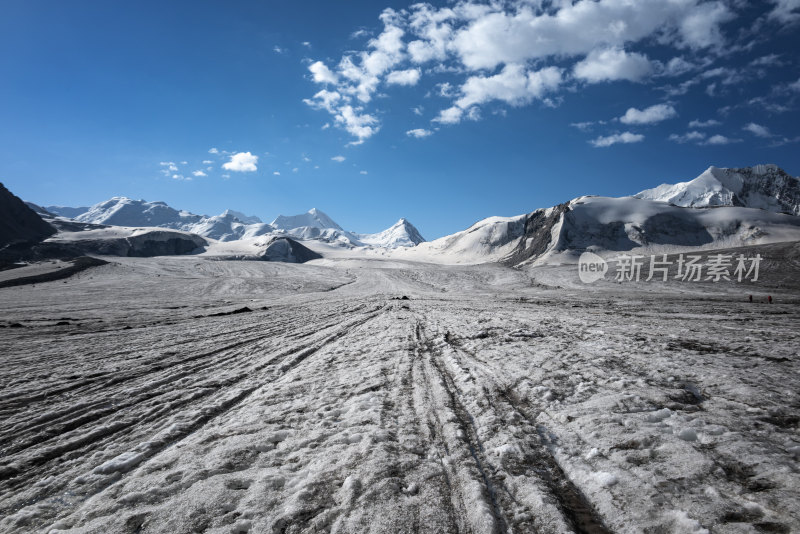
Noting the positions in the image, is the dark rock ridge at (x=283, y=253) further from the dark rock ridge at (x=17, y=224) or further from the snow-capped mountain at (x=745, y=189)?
the snow-capped mountain at (x=745, y=189)

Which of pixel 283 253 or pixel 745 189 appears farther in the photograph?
pixel 745 189

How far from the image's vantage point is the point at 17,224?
8369 cm

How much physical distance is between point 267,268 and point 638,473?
5412 centimetres

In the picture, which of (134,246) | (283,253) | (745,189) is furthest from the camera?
(745,189)

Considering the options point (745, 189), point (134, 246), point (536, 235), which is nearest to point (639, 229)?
point (536, 235)

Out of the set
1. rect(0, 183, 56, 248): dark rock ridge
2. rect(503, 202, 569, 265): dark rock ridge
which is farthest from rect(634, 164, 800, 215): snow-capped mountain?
rect(0, 183, 56, 248): dark rock ridge

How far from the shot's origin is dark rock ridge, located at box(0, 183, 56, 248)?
77.8m

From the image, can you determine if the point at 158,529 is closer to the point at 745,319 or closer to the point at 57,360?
the point at 57,360

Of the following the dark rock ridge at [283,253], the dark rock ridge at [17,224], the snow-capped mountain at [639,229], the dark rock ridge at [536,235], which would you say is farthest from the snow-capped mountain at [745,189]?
the dark rock ridge at [17,224]

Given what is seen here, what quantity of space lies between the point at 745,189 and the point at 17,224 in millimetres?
235061

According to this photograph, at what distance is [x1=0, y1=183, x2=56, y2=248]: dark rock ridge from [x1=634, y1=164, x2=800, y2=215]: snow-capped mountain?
196 meters

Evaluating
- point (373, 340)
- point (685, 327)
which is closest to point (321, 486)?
point (373, 340)

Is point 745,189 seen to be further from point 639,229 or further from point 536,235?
point 536,235

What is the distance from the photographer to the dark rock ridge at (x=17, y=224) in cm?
7778
